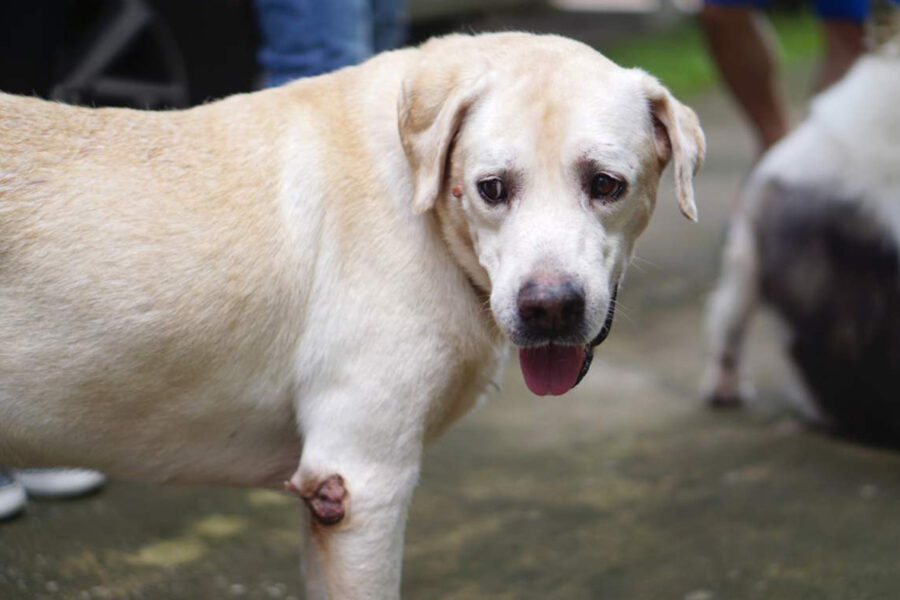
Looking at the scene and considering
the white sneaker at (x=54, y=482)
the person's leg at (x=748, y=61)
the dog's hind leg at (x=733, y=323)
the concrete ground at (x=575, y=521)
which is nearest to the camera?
the concrete ground at (x=575, y=521)

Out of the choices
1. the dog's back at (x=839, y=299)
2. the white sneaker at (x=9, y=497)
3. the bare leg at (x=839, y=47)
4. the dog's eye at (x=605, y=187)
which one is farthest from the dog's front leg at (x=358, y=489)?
the bare leg at (x=839, y=47)

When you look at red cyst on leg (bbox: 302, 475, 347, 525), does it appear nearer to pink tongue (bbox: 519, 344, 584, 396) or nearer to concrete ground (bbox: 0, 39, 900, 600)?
pink tongue (bbox: 519, 344, 584, 396)

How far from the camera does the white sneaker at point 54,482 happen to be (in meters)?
3.14

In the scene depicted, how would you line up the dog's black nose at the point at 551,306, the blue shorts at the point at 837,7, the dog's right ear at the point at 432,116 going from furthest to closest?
the blue shorts at the point at 837,7 < the dog's right ear at the point at 432,116 < the dog's black nose at the point at 551,306

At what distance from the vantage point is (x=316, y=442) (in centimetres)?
216

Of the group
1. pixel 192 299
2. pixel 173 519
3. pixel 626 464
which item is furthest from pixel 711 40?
pixel 192 299

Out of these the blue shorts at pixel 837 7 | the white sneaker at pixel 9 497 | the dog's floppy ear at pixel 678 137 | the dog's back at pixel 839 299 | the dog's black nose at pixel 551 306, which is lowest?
the white sneaker at pixel 9 497

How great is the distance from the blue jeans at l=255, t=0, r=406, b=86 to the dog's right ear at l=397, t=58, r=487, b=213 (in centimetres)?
82

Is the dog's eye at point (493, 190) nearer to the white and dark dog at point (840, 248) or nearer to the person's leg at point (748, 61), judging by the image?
the white and dark dog at point (840, 248)

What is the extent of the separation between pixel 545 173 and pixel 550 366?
1.25 ft

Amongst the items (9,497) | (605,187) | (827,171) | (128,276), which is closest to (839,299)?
(827,171)

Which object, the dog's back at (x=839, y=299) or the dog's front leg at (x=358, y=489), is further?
the dog's back at (x=839, y=299)

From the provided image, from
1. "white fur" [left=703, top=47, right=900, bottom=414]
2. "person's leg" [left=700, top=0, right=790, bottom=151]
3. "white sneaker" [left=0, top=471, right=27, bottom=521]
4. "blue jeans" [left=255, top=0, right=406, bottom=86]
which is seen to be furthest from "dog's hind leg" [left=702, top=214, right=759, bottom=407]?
"white sneaker" [left=0, top=471, right=27, bottom=521]

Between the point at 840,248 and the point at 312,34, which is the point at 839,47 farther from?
the point at 312,34
